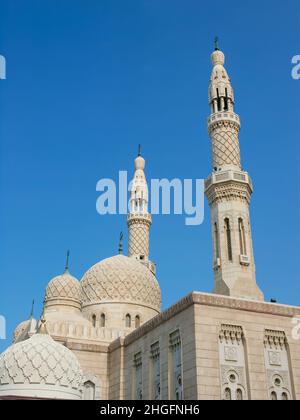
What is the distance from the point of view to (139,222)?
1169 inches

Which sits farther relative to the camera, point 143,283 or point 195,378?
point 143,283

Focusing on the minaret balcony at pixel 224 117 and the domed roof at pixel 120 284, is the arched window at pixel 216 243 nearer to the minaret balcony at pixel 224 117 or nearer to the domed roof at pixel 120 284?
the minaret balcony at pixel 224 117

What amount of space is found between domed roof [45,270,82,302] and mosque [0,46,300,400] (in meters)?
0.05

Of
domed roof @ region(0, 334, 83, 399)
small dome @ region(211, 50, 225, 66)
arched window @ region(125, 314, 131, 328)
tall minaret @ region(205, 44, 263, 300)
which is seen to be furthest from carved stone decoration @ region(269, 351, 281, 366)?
small dome @ region(211, 50, 225, 66)

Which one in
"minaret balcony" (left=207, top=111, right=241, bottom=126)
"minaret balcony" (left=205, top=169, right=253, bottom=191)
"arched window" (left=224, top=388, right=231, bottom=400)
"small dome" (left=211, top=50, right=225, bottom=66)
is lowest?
"arched window" (left=224, top=388, right=231, bottom=400)

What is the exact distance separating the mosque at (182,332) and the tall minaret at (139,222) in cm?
326

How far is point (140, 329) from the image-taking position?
1794cm

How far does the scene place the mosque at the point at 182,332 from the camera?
14344 millimetres

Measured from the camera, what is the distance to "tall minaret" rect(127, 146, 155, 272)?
29.0m

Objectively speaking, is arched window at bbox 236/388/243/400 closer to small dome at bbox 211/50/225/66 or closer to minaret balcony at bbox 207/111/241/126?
minaret balcony at bbox 207/111/241/126

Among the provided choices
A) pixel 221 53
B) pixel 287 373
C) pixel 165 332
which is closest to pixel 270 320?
pixel 287 373

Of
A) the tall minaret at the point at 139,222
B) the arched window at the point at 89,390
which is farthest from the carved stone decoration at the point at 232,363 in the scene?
the tall minaret at the point at 139,222
